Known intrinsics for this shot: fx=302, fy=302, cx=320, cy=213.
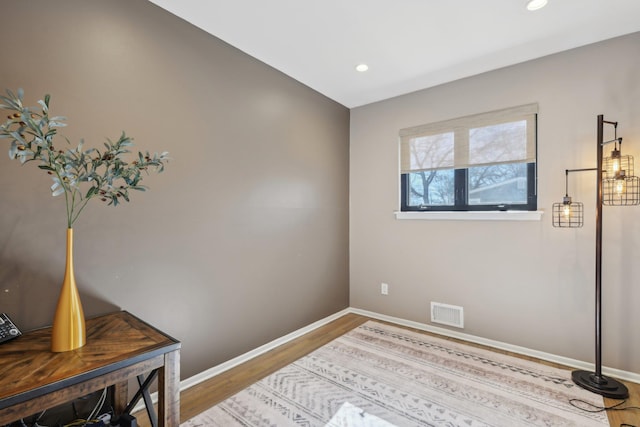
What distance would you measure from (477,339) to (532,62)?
2535mm

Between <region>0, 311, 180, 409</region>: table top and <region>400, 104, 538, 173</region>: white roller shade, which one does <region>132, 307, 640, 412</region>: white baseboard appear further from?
<region>400, 104, 538, 173</region>: white roller shade

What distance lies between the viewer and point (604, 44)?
91.4 inches

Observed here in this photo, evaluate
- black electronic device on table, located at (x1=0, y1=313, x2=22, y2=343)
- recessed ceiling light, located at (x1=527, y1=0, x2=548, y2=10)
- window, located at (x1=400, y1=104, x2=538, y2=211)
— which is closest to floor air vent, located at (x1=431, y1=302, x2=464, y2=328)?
window, located at (x1=400, y1=104, x2=538, y2=211)

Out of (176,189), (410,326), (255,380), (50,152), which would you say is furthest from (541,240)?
(50,152)

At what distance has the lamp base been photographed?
2.01m

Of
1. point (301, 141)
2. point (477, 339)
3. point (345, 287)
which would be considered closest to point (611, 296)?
point (477, 339)

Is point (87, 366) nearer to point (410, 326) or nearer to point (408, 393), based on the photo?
point (408, 393)

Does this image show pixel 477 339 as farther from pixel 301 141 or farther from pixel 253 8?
pixel 253 8

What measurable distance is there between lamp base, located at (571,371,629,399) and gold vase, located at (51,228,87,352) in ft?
10.1

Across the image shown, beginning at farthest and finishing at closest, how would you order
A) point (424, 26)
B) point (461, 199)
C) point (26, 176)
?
1. point (461, 199)
2. point (424, 26)
3. point (26, 176)

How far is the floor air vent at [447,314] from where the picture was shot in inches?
116

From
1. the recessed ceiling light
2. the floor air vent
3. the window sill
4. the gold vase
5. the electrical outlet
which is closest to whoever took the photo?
the gold vase

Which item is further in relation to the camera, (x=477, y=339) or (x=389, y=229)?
(x=389, y=229)

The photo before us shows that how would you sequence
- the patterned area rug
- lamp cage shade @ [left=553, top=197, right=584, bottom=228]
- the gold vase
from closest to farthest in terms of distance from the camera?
the gold vase
the patterned area rug
lamp cage shade @ [left=553, top=197, right=584, bottom=228]
